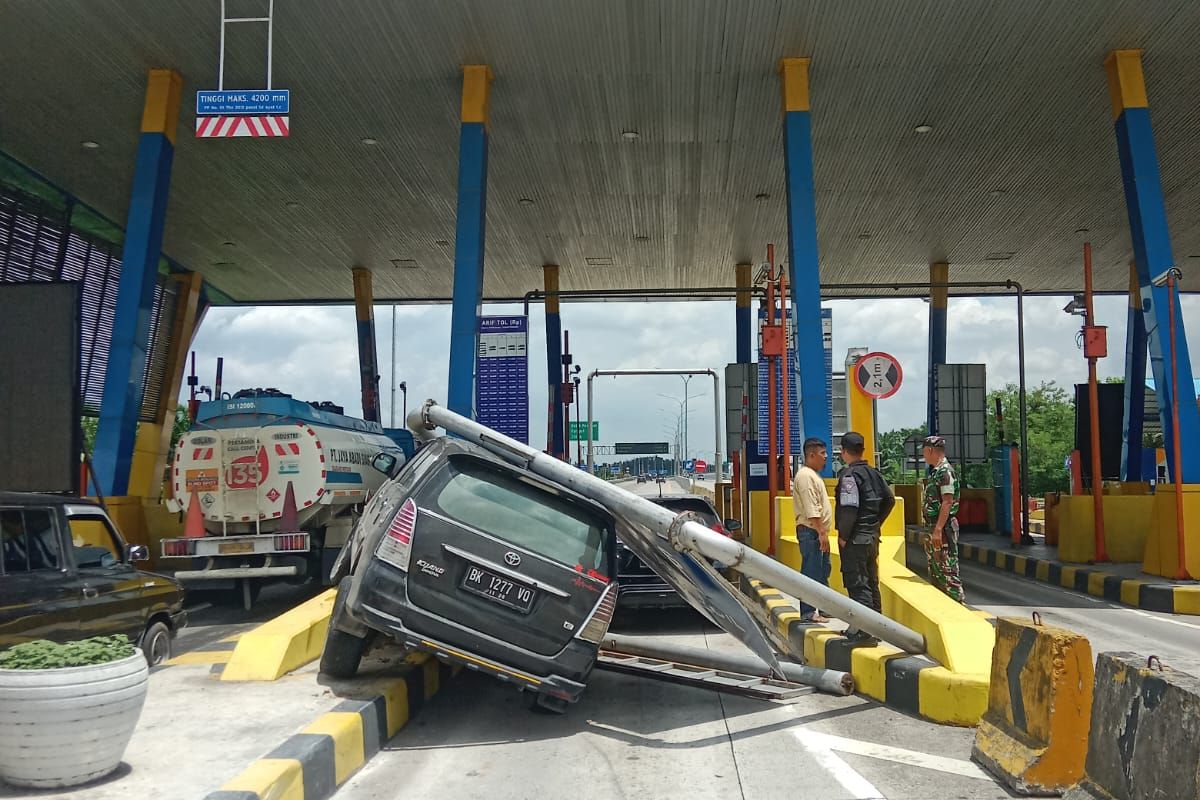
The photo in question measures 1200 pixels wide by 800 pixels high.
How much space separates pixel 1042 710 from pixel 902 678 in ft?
6.66

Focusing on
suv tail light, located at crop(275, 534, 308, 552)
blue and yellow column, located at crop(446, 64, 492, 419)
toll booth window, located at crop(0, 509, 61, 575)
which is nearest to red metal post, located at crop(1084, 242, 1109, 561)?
blue and yellow column, located at crop(446, 64, 492, 419)

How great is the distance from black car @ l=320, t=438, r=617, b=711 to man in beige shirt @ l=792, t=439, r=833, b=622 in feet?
9.89

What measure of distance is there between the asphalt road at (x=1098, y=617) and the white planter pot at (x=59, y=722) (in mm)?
7554

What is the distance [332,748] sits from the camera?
506 centimetres

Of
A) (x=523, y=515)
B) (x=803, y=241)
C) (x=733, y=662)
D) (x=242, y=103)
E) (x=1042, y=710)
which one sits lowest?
(x=733, y=662)

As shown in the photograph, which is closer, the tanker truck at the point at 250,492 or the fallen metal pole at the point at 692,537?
the fallen metal pole at the point at 692,537

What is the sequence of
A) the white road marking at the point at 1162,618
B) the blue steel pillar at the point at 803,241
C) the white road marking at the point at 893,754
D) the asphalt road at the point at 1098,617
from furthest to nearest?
the blue steel pillar at the point at 803,241 < the white road marking at the point at 1162,618 < the asphalt road at the point at 1098,617 < the white road marking at the point at 893,754

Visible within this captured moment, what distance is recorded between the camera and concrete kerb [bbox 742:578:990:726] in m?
6.20

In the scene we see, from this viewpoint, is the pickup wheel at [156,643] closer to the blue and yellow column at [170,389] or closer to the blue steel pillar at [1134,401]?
the blue and yellow column at [170,389]

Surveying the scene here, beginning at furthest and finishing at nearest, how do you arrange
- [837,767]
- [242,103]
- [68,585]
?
1. [242,103]
2. [68,585]
3. [837,767]

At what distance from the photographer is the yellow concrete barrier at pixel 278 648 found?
6754mm

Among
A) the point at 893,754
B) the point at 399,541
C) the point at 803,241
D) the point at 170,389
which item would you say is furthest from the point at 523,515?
the point at 170,389

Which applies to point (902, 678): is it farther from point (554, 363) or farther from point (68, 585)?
point (554, 363)

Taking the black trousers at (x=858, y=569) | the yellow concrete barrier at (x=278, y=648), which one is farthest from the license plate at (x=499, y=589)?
the black trousers at (x=858, y=569)
